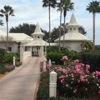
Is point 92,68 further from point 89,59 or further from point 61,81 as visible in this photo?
point 61,81

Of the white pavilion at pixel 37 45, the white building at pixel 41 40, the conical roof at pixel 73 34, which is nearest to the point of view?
the white pavilion at pixel 37 45

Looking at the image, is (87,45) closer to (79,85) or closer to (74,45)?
(74,45)

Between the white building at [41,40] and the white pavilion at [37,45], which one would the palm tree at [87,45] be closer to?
the white building at [41,40]

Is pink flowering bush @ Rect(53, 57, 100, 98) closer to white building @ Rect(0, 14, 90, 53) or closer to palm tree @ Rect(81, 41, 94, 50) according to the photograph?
white building @ Rect(0, 14, 90, 53)

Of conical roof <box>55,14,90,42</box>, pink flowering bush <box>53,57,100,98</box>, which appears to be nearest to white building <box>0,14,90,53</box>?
conical roof <box>55,14,90,42</box>

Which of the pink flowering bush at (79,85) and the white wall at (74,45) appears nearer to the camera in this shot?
the pink flowering bush at (79,85)

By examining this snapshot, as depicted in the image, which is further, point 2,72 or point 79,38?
point 79,38

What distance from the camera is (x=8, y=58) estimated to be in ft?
122

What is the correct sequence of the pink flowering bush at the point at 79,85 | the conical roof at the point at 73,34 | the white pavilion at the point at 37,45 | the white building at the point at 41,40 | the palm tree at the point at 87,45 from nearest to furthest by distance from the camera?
the pink flowering bush at the point at 79,85
the palm tree at the point at 87,45
the white pavilion at the point at 37,45
the white building at the point at 41,40
the conical roof at the point at 73,34

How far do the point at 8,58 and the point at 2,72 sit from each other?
14559 millimetres

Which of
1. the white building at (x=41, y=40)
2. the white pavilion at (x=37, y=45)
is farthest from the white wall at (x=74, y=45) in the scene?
the white pavilion at (x=37, y=45)

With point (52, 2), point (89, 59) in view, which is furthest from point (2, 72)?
point (52, 2)

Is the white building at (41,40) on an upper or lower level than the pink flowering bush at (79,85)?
upper

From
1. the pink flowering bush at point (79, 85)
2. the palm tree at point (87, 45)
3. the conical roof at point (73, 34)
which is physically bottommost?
the pink flowering bush at point (79, 85)
